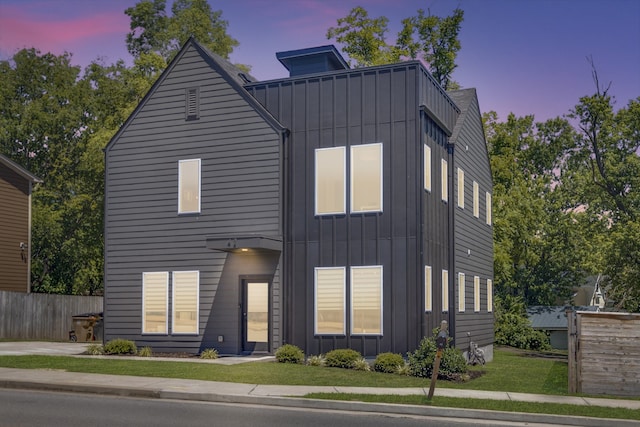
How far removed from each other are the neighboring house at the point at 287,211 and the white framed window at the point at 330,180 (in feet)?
0.14

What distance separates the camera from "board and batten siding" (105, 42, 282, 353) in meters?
25.1

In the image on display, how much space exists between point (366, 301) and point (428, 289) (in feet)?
6.48

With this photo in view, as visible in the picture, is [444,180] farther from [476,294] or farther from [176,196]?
[176,196]

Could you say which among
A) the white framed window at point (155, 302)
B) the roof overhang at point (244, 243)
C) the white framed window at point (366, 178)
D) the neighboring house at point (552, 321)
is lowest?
the neighboring house at point (552, 321)

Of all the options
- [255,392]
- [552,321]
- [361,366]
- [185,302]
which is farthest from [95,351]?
[552,321]

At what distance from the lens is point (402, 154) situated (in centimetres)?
2352

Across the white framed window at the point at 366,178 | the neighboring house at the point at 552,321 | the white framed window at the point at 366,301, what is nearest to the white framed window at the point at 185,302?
the white framed window at the point at 366,301

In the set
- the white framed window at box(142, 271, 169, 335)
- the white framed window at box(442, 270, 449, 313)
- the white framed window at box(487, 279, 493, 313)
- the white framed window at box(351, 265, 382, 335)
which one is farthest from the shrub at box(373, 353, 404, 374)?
the white framed window at box(487, 279, 493, 313)

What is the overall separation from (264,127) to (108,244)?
6.92m

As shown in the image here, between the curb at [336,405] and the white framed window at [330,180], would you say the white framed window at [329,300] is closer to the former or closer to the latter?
the white framed window at [330,180]

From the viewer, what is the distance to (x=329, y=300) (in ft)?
78.6

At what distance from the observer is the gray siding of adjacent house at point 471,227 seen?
27906 millimetres

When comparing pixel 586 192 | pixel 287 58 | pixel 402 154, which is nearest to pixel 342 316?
pixel 402 154

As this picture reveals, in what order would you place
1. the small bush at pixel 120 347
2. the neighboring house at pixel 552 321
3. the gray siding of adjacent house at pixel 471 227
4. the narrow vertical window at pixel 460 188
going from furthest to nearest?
the neighboring house at pixel 552 321, the narrow vertical window at pixel 460 188, the gray siding of adjacent house at pixel 471 227, the small bush at pixel 120 347
